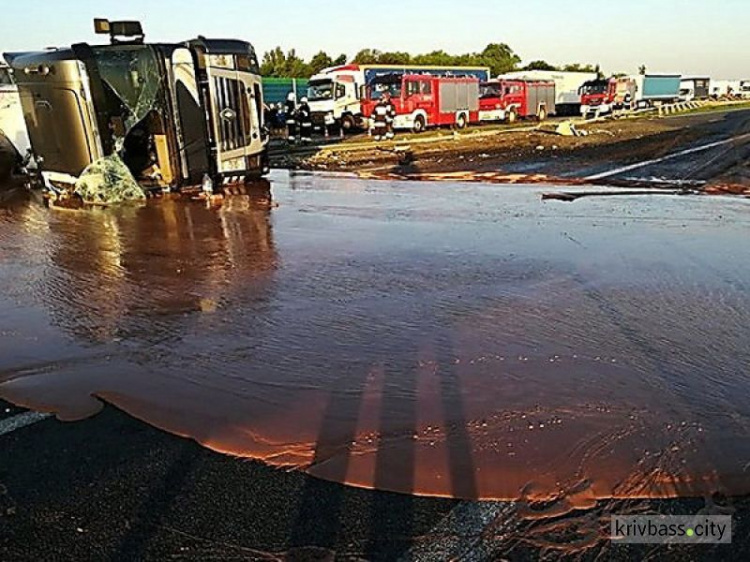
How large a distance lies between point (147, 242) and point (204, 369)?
446 centimetres

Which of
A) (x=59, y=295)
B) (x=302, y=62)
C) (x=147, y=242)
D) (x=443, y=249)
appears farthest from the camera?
(x=302, y=62)

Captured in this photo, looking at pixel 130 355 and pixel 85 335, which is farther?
pixel 85 335

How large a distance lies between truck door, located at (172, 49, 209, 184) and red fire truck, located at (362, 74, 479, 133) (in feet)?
62.6

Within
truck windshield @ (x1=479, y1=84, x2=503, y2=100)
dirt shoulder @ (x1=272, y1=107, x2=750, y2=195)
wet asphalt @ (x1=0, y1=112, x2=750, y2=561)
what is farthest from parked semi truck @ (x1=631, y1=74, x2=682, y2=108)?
wet asphalt @ (x1=0, y1=112, x2=750, y2=561)

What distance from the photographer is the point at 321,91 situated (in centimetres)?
3100

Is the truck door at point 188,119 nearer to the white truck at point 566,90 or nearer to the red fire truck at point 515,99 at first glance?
the red fire truck at point 515,99

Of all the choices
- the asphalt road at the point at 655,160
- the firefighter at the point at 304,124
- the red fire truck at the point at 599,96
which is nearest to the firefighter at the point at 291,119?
the firefighter at the point at 304,124

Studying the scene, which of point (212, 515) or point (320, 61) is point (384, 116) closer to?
point (212, 515)

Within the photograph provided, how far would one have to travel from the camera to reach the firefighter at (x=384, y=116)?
29.1 meters

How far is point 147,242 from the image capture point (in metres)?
8.23

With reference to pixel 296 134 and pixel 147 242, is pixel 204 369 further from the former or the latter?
pixel 296 134

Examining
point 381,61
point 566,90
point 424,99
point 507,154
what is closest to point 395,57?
point 381,61

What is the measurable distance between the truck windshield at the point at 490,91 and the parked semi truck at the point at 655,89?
24.1 m

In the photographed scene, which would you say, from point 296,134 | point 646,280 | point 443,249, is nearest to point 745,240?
point 646,280
